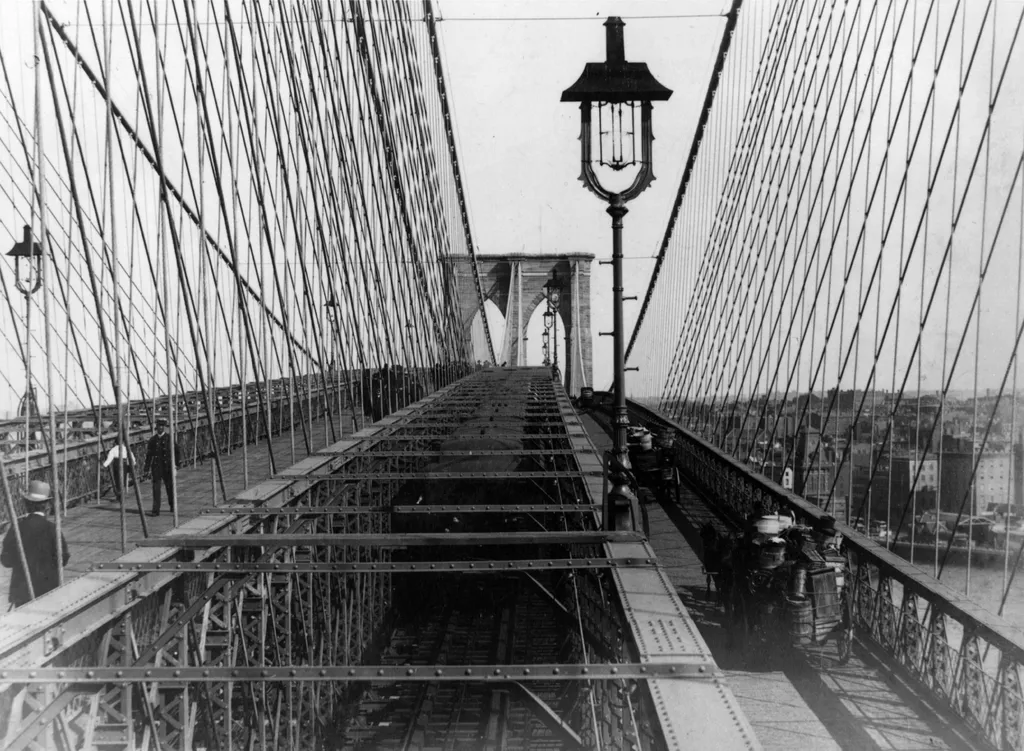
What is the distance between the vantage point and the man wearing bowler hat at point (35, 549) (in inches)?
173

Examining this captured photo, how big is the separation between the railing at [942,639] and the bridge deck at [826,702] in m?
0.14

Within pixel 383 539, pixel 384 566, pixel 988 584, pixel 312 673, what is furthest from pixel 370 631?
pixel 988 584

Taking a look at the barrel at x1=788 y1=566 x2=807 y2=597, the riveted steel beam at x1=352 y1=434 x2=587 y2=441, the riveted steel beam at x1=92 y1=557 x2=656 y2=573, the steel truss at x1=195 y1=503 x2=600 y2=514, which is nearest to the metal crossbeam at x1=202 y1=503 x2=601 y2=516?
the steel truss at x1=195 y1=503 x2=600 y2=514

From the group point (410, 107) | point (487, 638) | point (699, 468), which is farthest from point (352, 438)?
point (410, 107)

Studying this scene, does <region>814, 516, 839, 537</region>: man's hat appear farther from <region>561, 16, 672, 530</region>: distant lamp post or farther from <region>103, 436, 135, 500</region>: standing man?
<region>103, 436, 135, 500</region>: standing man

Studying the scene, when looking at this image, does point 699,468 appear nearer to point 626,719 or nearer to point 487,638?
point 487,638

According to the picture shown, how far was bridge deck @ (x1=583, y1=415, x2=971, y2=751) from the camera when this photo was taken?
4594mm

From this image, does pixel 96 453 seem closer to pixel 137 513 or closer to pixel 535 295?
pixel 137 513

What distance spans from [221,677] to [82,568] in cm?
409

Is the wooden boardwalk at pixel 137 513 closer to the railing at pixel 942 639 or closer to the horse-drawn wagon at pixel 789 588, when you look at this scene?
the horse-drawn wagon at pixel 789 588

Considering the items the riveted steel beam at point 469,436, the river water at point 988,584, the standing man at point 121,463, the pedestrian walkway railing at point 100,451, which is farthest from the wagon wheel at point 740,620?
the river water at point 988,584

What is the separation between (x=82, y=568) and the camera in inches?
233

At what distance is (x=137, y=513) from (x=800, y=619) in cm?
622

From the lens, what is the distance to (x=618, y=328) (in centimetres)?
649
